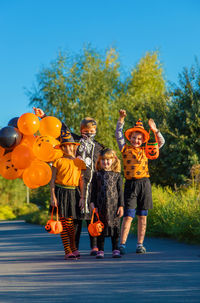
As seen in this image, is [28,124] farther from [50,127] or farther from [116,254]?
[116,254]

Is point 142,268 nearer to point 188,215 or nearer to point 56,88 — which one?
point 188,215

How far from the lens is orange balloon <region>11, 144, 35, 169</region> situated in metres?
6.97

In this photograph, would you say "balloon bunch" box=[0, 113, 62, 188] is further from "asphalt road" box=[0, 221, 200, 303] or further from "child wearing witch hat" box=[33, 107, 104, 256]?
"asphalt road" box=[0, 221, 200, 303]

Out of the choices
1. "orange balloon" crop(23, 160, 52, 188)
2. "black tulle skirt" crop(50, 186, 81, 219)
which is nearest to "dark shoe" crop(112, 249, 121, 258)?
"black tulle skirt" crop(50, 186, 81, 219)

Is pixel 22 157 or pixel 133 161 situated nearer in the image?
pixel 22 157

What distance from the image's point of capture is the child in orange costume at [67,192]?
21.8ft

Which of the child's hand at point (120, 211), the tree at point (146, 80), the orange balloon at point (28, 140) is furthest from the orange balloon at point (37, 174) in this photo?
the tree at point (146, 80)

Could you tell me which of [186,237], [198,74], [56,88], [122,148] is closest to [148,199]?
[122,148]

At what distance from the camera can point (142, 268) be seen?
5.43 metres

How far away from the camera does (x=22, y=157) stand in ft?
22.9

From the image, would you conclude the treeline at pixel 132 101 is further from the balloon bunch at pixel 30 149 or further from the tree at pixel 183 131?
the balloon bunch at pixel 30 149

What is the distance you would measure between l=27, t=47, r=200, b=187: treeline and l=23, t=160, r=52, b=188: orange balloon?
10.1 meters

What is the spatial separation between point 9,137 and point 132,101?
2250 cm

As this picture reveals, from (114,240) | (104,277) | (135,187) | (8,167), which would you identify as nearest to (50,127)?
(8,167)
